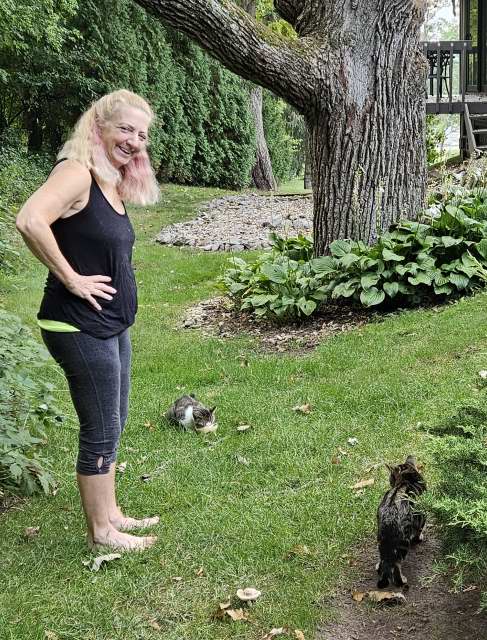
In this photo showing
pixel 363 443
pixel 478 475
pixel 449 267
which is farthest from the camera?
pixel 449 267

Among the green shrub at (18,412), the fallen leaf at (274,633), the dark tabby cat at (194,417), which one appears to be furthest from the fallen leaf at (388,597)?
the dark tabby cat at (194,417)

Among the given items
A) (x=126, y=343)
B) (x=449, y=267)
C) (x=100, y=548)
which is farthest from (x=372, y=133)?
(x=100, y=548)

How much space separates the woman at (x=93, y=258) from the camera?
9.45 ft

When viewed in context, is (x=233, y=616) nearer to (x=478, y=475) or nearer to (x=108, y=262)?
(x=478, y=475)

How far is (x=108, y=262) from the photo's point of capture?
10.0ft

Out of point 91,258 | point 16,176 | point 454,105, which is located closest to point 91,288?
point 91,258

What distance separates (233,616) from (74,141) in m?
2.02

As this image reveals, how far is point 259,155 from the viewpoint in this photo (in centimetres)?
2230

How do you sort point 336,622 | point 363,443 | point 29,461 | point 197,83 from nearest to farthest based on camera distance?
point 336,622, point 29,461, point 363,443, point 197,83

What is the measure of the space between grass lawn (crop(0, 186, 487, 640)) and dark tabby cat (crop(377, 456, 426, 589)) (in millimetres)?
247

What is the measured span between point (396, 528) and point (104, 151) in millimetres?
1940

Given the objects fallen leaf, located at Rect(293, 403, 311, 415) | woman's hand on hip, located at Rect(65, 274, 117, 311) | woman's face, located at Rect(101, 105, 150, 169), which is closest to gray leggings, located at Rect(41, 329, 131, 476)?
woman's hand on hip, located at Rect(65, 274, 117, 311)

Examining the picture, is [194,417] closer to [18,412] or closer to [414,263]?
[18,412]

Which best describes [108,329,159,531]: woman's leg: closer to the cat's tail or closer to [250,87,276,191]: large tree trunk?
the cat's tail
